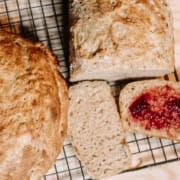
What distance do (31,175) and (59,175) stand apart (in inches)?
19.9

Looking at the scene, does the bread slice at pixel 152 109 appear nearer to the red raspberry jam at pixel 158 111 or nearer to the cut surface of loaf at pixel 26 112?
the red raspberry jam at pixel 158 111

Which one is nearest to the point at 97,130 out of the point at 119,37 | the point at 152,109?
the point at 152,109

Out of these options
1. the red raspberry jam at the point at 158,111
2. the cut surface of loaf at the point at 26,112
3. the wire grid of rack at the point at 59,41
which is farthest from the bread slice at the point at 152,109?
the cut surface of loaf at the point at 26,112

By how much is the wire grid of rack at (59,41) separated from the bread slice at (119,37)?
12.8 inches

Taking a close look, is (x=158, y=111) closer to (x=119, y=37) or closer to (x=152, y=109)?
(x=152, y=109)

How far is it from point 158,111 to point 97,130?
37 cm

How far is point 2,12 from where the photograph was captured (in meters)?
2.96

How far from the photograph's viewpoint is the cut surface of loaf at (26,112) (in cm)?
226

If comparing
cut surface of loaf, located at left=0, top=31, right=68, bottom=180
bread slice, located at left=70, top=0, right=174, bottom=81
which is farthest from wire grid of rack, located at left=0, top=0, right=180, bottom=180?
cut surface of loaf, located at left=0, top=31, right=68, bottom=180

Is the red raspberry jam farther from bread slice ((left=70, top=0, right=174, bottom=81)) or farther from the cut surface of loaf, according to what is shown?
the cut surface of loaf

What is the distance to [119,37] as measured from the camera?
255 cm

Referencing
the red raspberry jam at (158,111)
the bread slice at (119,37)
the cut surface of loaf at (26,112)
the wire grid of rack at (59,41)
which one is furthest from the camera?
the wire grid of rack at (59,41)

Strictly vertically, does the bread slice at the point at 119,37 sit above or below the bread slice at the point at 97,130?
above

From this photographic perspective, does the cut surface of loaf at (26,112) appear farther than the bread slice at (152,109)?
No
